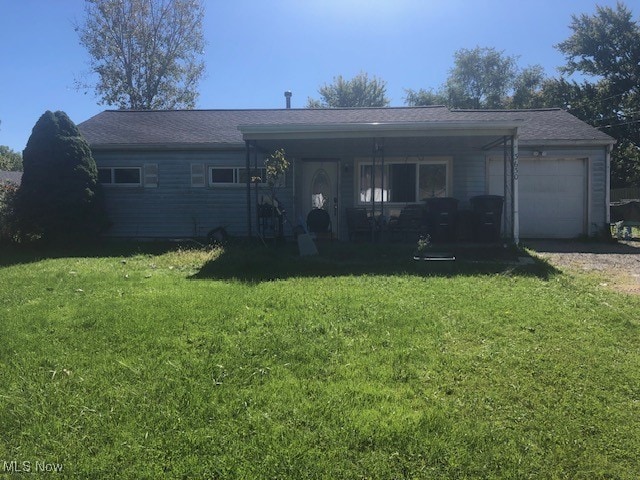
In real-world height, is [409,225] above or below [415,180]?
below

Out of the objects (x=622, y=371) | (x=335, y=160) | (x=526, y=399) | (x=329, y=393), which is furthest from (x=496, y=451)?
(x=335, y=160)

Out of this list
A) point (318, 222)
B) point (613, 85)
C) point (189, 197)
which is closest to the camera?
point (318, 222)

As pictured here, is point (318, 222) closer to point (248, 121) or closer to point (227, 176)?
point (227, 176)

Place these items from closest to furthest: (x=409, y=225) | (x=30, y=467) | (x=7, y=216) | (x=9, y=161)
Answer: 1. (x=30, y=467)
2. (x=7, y=216)
3. (x=409, y=225)
4. (x=9, y=161)

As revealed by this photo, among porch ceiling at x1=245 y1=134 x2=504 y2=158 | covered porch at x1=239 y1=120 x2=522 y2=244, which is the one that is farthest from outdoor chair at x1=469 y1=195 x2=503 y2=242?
porch ceiling at x1=245 y1=134 x2=504 y2=158

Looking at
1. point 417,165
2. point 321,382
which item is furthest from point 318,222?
point 321,382

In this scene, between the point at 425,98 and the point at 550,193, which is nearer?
the point at 550,193

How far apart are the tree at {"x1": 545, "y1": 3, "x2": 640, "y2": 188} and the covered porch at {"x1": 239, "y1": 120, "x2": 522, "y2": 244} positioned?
21068 mm

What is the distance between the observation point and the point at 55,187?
11914 millimetres

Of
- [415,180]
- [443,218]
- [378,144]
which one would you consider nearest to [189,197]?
[378,144]

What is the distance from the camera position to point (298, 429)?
2.93 m

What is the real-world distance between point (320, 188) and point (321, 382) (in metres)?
10.2

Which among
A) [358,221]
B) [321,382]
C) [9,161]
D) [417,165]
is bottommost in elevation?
[321,382]

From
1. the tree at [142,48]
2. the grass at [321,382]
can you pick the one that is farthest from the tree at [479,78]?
the grass at [321,382]
